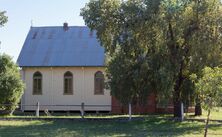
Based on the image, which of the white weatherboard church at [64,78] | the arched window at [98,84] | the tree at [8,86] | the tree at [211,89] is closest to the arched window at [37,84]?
the white weatherboard church at [64,78]

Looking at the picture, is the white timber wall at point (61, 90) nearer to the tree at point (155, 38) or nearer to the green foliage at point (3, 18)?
the tree at point (155, 38)

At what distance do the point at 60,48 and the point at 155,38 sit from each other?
53.3 ft

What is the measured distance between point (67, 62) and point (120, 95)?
41.0 ft

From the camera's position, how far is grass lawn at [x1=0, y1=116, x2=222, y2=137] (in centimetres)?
2311

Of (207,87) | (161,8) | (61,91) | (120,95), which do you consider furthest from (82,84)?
(207,87)

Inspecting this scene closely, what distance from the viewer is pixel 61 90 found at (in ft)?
140

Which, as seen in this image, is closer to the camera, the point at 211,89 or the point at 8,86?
the point at 211,89

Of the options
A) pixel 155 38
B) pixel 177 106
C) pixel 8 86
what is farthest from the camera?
pixel 8 86

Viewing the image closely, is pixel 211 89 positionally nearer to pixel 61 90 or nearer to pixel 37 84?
pixel 61 90

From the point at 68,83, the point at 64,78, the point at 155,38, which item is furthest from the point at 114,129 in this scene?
the point at 64,78

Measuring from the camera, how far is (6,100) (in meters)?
36.8

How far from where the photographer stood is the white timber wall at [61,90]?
42.3m

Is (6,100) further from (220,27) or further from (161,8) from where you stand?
(220,27)

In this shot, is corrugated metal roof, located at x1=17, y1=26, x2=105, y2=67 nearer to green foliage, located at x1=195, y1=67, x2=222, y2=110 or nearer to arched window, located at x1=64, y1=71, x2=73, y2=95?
arched window, located at x1=64, y1=71, x2=73, y2=95
